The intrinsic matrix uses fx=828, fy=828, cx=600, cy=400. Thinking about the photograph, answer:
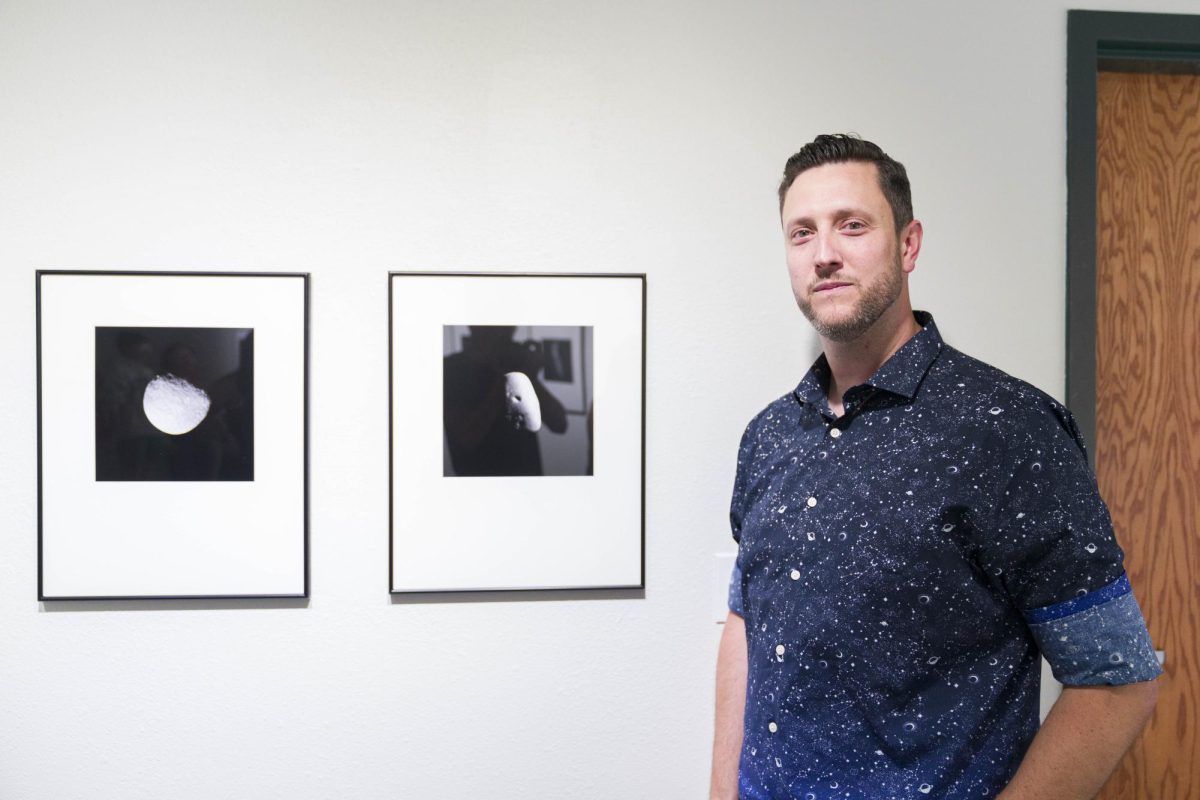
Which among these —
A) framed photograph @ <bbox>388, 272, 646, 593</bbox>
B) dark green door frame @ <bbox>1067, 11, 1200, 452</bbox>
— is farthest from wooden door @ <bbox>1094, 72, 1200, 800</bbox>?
framed photograph @ <bbox>388, 272, 646, 593</bbox>

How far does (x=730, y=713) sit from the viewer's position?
49.2 inches

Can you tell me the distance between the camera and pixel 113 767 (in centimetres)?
139

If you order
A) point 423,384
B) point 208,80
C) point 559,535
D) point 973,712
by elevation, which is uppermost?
point 208,80

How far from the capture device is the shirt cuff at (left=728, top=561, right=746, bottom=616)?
1.22 m

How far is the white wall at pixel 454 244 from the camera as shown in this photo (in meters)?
1.38

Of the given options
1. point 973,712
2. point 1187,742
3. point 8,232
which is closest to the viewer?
point 973,712

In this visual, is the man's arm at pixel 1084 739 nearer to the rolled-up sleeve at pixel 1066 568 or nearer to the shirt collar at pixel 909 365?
the rolled-up sleeve at pixel 1066 568

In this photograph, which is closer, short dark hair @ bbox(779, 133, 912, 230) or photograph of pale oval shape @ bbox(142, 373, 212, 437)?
short dark hair @ bbox(779, 133, 912, 230)

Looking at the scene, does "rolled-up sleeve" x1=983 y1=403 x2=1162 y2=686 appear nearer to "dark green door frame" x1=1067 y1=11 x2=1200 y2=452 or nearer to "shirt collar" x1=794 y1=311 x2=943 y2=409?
"shirt collar" x1=794 y1=311 x2=943 y2=409

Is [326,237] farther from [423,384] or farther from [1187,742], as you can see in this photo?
[1187,742]

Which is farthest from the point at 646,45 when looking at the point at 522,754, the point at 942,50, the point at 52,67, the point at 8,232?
the point at 522,754

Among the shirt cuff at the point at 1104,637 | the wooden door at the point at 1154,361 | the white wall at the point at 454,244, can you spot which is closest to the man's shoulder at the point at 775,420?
the white wall at the point at 454,244

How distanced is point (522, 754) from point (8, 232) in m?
1.23

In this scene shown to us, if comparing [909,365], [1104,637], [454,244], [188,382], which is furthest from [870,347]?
[188,382]
